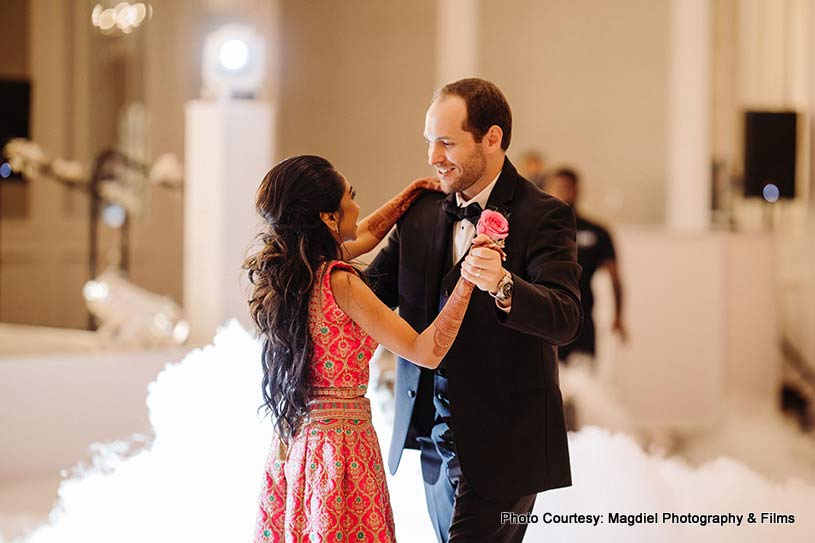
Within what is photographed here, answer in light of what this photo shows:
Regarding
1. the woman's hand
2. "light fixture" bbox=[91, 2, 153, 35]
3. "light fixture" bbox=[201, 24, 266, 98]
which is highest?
"light fixture" bbox=[91, 2, 153, 35]

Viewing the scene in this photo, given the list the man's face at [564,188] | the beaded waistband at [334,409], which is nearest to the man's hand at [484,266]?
the beaded waistband at [334,409]

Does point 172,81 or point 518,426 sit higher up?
point 172,81

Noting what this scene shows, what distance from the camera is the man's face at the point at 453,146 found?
2643 mm

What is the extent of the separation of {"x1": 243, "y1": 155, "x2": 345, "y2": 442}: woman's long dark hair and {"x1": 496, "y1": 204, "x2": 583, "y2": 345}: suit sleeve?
0.44 meters

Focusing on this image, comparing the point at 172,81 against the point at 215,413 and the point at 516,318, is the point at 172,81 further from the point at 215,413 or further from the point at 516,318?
the point at 516,318

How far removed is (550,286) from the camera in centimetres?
253

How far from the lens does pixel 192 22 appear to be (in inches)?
391

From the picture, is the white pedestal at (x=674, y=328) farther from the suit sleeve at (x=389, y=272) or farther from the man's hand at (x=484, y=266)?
the man's hand at (x=484, y=266)

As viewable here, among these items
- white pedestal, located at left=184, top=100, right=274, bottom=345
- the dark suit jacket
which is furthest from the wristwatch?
white pedestal, located at left=184, top=100, right=274, bottom=345

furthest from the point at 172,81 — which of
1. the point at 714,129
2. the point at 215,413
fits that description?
the point at 215,413

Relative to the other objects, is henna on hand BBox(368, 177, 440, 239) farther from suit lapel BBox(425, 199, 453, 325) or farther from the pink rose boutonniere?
the pink rose boutonniere

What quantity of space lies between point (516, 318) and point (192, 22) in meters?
8.17

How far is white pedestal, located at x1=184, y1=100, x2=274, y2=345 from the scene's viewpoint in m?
6.27

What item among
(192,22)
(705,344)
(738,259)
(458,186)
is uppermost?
(192,22)
